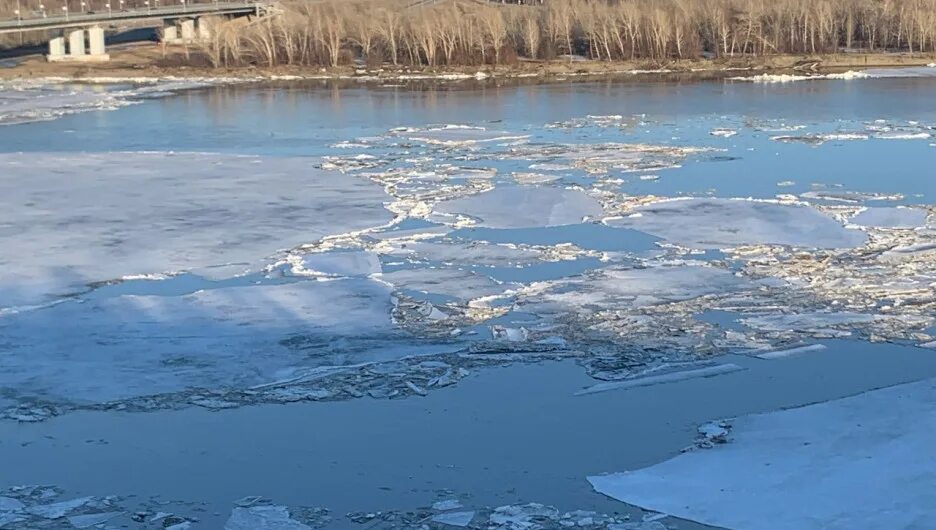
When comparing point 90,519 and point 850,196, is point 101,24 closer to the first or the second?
point 850,196

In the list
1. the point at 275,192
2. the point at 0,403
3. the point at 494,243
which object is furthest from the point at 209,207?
the point at 0,403

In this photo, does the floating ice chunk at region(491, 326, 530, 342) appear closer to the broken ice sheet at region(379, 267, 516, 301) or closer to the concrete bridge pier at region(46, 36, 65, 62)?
the broken ice sheet at region(379, 267, 516, 301)

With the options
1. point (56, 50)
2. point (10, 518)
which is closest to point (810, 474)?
point (10, 518)

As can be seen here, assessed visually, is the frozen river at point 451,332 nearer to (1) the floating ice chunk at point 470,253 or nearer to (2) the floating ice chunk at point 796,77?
(1) the floating ice chunk at point 470,253

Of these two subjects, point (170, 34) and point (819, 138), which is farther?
point (170, 34)

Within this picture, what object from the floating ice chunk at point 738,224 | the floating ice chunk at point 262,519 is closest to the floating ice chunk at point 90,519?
the floating ice chunk at point 262,519

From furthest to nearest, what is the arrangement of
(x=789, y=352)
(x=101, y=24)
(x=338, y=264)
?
1. (x=101, y=24)
2. (x=338, y=264)
3. (x=789, y=352)
